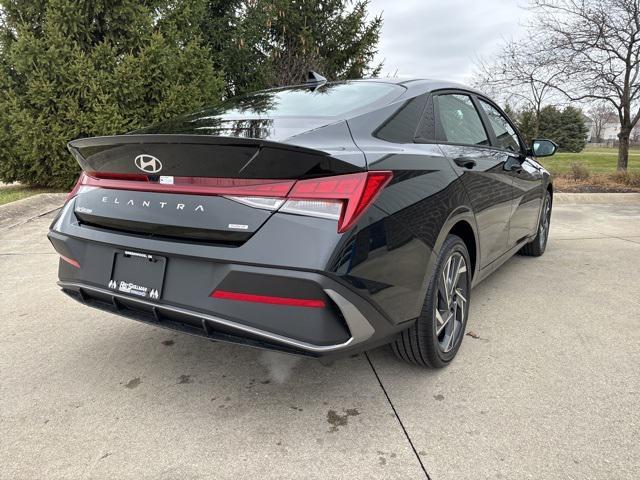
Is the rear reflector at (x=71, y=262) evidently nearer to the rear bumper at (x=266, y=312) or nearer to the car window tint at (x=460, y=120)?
the rear bumper at (x=266, y=312)

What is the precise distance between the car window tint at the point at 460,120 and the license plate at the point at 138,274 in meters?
1.68

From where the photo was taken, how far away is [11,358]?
8.80ft

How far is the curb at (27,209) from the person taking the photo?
21.1 ft

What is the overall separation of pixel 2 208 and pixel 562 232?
25.1ft

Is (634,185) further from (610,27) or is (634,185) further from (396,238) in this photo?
(396,238)

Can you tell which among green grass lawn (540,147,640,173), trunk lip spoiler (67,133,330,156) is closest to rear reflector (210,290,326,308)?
trunk lip spoiler (67,133,330,156)

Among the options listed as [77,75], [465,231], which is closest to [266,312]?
[465,231]

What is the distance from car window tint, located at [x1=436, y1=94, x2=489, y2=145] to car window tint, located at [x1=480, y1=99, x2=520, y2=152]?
26cm

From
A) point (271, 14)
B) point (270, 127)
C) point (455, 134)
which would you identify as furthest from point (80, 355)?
point (271, 14)

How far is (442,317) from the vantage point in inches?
101

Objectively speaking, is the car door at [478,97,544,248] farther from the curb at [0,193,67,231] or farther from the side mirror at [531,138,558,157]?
the curb at [0,193,67,231]

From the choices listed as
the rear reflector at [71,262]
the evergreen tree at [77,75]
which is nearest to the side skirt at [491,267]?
the rear reflector at [71,262]

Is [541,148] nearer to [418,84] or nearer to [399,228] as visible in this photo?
[418,84]

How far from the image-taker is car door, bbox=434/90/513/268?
2738mm
